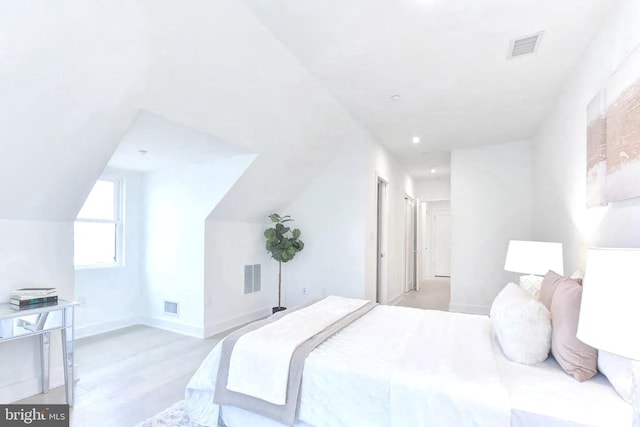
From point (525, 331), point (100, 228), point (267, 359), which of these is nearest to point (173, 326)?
point (100, 228)

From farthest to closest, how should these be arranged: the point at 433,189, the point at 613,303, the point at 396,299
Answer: the point at 433,189 → the point at 396,299 → the point at 613,303

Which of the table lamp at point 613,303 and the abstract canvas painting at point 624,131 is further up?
the abstract canvas painting at point 624,131

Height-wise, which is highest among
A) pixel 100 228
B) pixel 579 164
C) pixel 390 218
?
pixel 579 164

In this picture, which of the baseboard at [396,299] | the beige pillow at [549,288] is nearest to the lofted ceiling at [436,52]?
the beige pillow at [549,288]

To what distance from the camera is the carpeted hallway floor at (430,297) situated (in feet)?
19.4

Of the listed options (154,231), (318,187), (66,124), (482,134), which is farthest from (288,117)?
(482,134)

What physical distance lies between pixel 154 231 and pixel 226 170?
5.16 ft

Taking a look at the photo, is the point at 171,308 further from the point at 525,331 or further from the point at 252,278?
the point at 525,331

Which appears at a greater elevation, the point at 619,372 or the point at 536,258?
the point at 536,258

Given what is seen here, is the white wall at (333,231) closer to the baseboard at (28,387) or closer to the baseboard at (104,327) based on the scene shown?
the baseboard at (104,327)

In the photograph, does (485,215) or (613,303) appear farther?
(485,215)

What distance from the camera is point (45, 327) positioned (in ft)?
7.82

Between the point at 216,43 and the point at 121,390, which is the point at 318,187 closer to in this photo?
the point at 216,43

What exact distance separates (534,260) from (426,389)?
2.04 meters
